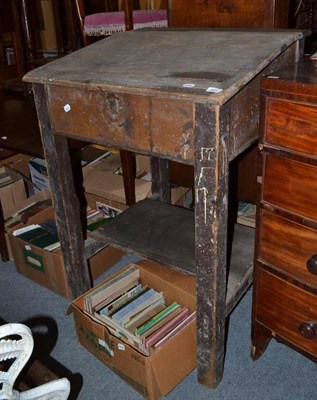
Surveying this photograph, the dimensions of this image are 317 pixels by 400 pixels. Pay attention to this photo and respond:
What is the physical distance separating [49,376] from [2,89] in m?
2.11

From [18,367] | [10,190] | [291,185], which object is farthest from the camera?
[10,190]

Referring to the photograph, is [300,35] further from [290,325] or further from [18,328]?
[18,328]

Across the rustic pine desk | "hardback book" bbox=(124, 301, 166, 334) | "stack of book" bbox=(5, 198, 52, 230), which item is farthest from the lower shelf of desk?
"stack of book" bbox=(5, 198, 52, 230)

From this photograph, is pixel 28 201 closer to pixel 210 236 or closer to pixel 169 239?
pixel 169 239

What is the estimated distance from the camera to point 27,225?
2.06 meters

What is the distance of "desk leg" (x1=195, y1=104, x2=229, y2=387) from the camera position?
1038 mm

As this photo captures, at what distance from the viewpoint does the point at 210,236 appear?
1166 millimetres

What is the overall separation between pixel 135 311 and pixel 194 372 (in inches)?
10.9

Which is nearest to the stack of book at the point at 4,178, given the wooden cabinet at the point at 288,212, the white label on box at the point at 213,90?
the wooden cabinet at the point at 288,212

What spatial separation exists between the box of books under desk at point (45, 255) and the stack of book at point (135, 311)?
9.5 inches

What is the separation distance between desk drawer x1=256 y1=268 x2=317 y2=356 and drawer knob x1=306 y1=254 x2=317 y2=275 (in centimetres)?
9

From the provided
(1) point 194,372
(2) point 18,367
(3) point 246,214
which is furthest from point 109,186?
(2) point 18,367

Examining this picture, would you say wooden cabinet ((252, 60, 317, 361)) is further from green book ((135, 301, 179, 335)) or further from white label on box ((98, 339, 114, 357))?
white label on box ((98, 339, 114, 357))

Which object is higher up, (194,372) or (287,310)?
(287,310)
